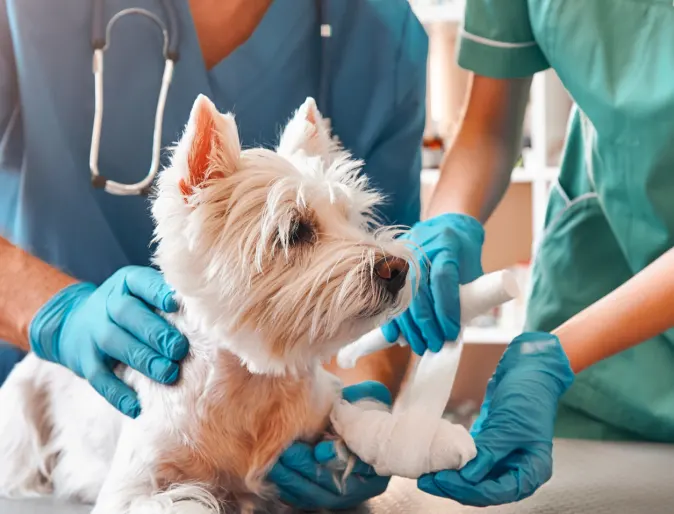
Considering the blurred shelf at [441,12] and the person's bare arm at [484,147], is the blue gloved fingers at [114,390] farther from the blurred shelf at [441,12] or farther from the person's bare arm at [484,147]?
the blurred shelf at [441,12]

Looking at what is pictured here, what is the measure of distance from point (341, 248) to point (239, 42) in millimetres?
524

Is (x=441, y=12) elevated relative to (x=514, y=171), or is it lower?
elevated

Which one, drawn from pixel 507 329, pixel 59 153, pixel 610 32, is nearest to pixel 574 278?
pixel 610 32

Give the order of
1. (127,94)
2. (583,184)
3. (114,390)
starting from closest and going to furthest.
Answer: (114,390) → (127,94) → (583,184)

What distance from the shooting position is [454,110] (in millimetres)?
2592

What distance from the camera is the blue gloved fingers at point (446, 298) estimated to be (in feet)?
2.87

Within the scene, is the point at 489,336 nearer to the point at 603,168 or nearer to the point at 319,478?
the point at 603,168

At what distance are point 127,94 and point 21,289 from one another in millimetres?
303

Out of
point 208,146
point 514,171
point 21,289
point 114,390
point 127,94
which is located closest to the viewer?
point 208,146

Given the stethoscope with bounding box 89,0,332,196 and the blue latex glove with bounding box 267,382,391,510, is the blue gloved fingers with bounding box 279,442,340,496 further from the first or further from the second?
the stethoscope with bounding box 89,0,332,196

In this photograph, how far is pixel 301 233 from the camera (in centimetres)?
76

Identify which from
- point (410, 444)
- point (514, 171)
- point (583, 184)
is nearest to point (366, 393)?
point (410, 444)

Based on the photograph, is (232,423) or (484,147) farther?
(484,147)

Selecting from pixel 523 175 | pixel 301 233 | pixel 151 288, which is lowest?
pixel 523 175
